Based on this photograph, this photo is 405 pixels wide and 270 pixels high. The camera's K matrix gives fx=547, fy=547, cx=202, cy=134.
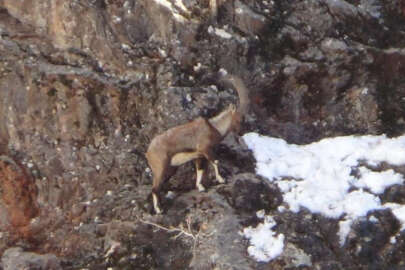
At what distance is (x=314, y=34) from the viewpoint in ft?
24.1

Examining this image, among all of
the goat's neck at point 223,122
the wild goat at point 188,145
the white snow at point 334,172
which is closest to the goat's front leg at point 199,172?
the wild goat at point 188,145

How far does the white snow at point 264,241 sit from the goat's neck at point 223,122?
1.11 meters

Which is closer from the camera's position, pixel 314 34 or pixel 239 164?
pixel 239 164

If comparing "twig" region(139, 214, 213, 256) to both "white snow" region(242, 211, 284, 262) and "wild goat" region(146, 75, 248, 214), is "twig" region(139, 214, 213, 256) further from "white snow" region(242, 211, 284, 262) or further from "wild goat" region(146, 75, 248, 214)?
"white snow" region(242, 211, 284, 262)

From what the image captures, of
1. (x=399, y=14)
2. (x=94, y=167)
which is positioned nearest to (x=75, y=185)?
(x=94, y=167)

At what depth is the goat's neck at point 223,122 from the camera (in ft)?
20.7

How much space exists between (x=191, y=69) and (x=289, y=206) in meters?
2.16

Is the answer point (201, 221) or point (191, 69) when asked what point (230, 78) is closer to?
point (191, 69)

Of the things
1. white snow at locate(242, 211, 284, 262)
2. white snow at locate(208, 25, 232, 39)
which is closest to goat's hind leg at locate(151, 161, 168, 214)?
white snow at locate(242, 211, 284, 262)

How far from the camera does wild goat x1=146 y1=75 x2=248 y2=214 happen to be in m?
6.02

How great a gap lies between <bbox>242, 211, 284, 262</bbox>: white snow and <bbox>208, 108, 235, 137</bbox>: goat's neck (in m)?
1.11

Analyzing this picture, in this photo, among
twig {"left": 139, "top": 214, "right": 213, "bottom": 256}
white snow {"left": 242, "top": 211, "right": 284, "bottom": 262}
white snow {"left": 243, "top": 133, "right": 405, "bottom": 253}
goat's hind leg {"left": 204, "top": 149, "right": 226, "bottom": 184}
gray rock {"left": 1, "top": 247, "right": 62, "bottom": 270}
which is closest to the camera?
white snow {"left": 242, "top": 211, "right": 284, "bottom": 262}

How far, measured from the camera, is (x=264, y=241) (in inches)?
225

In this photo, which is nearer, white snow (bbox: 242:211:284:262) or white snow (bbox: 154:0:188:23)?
white snow (bbox: 242:211:284:262)
